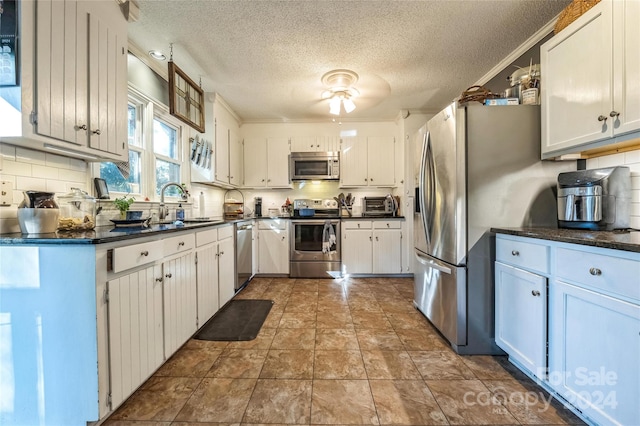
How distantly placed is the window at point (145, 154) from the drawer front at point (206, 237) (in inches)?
30.1

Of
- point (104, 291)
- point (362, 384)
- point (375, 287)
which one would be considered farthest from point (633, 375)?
point (375, 287)

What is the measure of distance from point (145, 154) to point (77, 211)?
1116 millimetres

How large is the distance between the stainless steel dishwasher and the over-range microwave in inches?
45.1

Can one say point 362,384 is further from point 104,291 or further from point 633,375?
point 104,291

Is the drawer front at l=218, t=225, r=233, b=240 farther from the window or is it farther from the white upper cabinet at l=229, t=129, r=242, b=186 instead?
the white upper cabinet at l=229, t=129, r=242, b=186

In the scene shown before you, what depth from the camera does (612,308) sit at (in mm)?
1031

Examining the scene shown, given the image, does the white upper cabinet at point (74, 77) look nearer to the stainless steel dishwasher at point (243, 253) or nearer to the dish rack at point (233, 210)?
the stainless steel dishwasher at point (243, 253)

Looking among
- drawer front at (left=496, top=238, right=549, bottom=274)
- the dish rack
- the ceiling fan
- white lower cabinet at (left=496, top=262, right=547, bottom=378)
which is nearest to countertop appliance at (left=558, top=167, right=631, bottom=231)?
drawer front at (left=496, top=238, right=549, bottom=274)

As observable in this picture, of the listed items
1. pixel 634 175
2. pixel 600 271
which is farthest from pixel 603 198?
pixel 600 271

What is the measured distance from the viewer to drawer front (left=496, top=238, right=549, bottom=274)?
1374 millimetres

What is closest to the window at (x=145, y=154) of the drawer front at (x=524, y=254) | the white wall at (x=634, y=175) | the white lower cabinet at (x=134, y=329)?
the white lower cabinet at (x=134, y=329)

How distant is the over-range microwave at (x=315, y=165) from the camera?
157 inches

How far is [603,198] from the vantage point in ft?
4.76

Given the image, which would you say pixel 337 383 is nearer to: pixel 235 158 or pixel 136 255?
pixel 136 255
